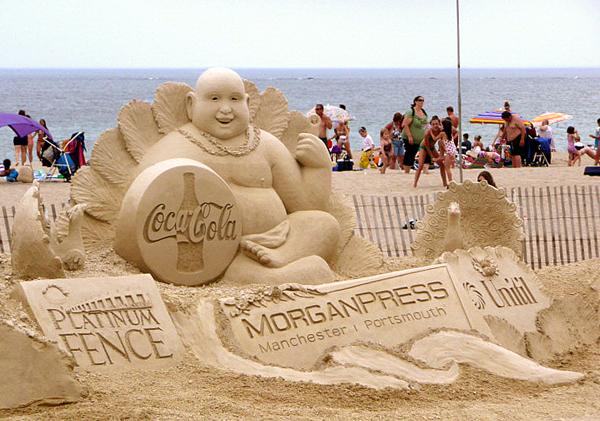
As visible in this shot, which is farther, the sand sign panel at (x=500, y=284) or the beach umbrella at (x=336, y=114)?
the beach umbrella at (x=336, y=114)

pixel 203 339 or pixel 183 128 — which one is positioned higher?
pixel 183 128


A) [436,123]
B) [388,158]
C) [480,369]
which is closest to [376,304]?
[480,369]

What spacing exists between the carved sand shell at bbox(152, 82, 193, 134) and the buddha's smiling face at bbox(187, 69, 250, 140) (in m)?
0.18

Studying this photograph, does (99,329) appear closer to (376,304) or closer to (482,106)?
(376,304)

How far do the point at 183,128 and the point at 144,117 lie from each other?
11.6 inches

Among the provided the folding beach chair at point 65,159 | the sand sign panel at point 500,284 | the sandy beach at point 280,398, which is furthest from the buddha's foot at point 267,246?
the folding beach chair at point 65,159

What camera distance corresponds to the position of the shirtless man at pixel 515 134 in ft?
45.0

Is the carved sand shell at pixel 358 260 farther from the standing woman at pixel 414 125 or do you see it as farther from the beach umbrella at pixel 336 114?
the beach umbrella at pixel 336 114

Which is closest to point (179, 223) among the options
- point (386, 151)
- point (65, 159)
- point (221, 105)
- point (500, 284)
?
point (221, 105)

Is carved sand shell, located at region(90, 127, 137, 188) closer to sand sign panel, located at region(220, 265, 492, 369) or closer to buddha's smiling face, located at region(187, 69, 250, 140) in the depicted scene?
buddha's smiling face, located at region(187, 69, 250, 140)

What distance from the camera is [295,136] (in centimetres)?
711

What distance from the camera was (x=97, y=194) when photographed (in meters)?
6.46

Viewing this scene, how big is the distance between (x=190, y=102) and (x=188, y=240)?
3.51ft

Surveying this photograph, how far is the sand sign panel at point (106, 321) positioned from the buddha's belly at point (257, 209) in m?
1.33
